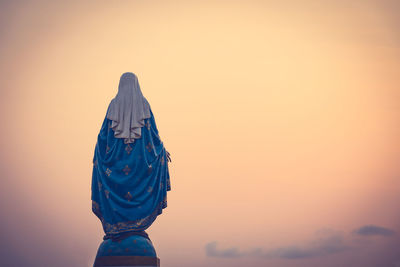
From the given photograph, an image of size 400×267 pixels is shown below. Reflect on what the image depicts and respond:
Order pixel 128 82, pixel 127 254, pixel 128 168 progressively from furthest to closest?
pixel 128 82
pixel 128 168
pixel 127 254

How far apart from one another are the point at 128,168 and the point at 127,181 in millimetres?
310

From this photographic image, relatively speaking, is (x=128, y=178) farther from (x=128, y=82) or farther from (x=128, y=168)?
(x=128, y=82)

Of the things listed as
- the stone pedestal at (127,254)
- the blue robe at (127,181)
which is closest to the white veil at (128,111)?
the blue robe at (127,181)

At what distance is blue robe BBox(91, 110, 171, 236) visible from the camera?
36.6 ft

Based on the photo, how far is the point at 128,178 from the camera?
11359mm

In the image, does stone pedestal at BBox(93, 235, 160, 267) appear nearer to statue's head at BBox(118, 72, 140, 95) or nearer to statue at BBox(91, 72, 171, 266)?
statue at BBox(91, 72, 171, 266)

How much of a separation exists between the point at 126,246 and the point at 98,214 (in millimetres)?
1053

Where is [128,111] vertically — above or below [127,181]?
above

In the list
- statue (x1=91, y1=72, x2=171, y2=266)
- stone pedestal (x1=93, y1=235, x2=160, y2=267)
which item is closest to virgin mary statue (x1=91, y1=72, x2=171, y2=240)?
statue (x1=91, y1=72, x2=171, y2=266)

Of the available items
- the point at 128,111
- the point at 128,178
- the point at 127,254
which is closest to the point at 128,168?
the point at 128,178

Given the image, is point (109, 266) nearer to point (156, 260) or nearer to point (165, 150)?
point (156, 260)

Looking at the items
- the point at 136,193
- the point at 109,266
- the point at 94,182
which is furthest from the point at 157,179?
the point at 109,266

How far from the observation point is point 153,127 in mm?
12039

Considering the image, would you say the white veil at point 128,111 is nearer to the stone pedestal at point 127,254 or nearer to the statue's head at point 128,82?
the statue's head at point 128,82
